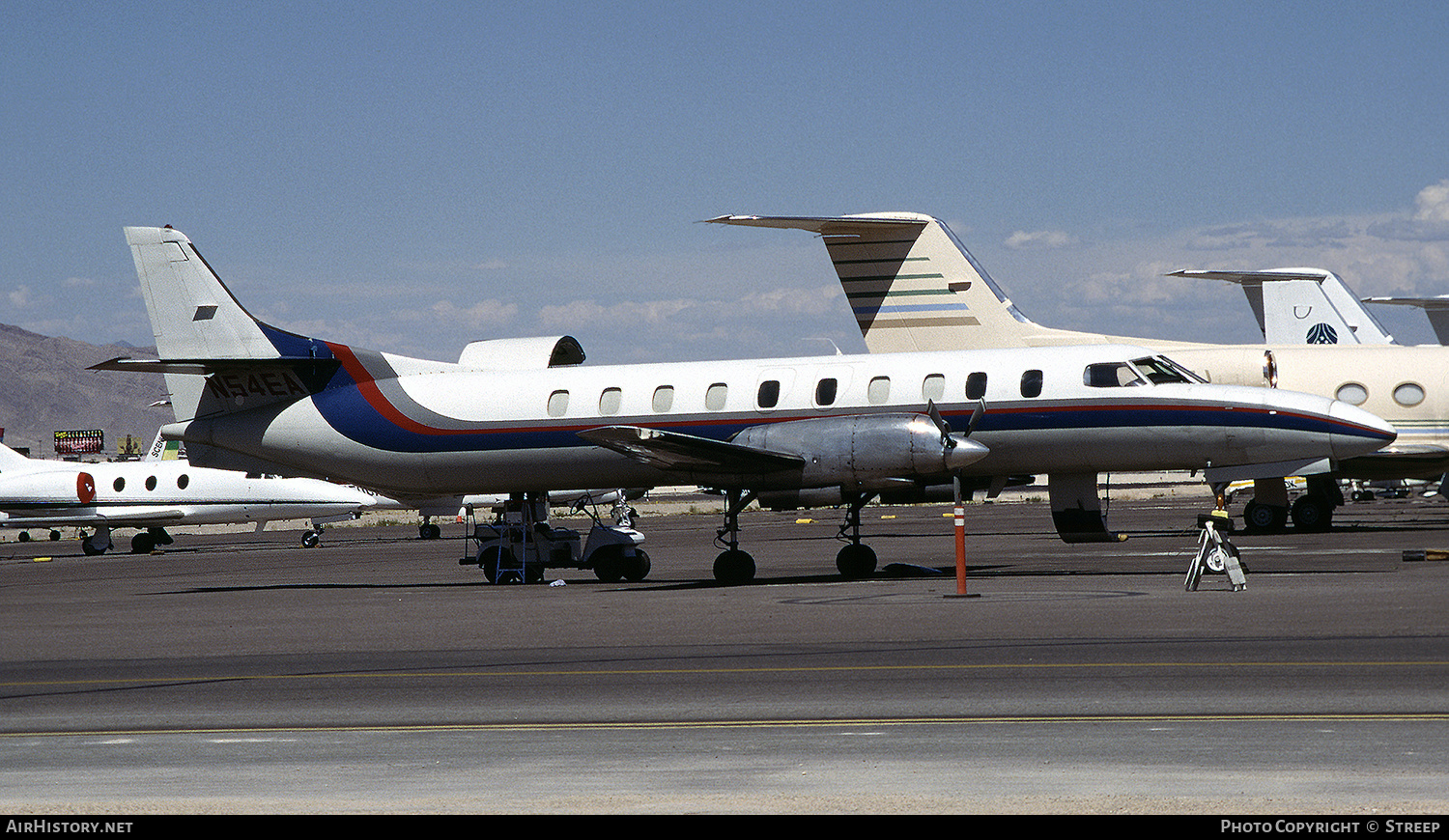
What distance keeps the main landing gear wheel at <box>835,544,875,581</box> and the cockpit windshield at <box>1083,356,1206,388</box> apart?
15.1 feet

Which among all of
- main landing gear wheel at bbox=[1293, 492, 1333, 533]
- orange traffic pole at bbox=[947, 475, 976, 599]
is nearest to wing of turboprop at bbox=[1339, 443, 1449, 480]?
main landing gear wheel at bbox=[1293, 492, 1333, 533]

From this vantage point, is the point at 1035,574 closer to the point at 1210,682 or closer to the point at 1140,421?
the point at 1140,421

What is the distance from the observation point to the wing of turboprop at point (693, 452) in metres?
22.8

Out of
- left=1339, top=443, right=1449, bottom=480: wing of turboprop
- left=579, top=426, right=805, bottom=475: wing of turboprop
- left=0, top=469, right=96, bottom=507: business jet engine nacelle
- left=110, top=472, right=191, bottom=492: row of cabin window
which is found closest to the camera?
left=579, top=426, right=805, bottom=475: wing of turboprop

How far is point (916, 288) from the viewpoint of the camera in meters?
35.5

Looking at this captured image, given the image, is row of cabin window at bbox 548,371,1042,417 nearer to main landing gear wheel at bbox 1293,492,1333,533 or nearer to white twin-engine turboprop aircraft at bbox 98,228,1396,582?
white twin-engine turboprop aircraft at bbox 98,228,1396,582

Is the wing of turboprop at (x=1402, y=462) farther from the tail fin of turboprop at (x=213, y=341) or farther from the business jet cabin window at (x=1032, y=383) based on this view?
the tail fin of turboprop at (x=213, y=341)

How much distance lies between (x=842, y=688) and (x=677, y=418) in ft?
47.4

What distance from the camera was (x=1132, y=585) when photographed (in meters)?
20.7

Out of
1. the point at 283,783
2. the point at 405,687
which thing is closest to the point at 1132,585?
the point at 405,687

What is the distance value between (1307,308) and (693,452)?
3353cm

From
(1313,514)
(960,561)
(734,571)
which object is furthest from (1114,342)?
(960,561)

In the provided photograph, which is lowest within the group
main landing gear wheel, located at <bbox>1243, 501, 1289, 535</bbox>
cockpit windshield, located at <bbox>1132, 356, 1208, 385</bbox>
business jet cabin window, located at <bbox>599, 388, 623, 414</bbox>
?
main landing gear wheel, located at <bbox>1243, 501, 1289, 535</bbox>

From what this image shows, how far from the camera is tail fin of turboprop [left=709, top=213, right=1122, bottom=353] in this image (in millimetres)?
35250
